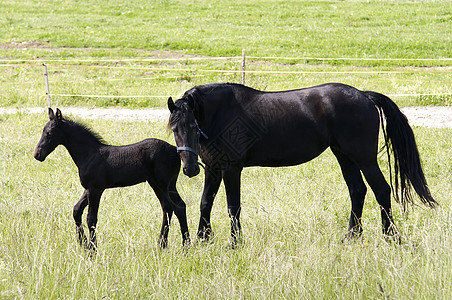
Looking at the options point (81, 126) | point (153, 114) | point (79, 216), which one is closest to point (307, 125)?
point (81, 126)

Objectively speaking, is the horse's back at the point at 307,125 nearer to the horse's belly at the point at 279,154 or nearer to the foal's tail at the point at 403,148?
the horse's belly at the point at 279,154

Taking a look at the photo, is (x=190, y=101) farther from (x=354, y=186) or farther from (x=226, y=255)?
(x=354, y=186)

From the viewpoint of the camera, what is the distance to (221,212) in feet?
19.8

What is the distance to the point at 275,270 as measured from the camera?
12.7 ft

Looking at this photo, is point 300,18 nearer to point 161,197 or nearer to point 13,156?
point 13,156

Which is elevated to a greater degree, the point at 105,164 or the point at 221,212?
the point at 105,164

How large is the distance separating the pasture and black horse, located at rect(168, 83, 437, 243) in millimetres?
325

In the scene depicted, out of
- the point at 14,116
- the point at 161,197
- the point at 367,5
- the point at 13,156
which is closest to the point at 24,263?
the point at 161,197

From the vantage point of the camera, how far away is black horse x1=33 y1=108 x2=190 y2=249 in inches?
181

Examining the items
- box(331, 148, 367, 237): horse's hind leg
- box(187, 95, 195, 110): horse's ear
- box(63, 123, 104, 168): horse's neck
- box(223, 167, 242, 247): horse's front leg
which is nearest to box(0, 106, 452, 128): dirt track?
box(331, 148, 367, 237): horse's hind leg

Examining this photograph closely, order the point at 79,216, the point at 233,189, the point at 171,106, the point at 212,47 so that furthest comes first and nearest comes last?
the point at 212,47, the point at 233,189, the point at 79,216, the point at 171,106

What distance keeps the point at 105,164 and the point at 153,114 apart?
8824 mm

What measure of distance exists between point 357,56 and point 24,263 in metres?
18.2

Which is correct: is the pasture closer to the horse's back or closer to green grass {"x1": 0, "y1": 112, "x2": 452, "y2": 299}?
green grass {"x1": 0, "y1": 112, "x2": 452, "y2": 299}
